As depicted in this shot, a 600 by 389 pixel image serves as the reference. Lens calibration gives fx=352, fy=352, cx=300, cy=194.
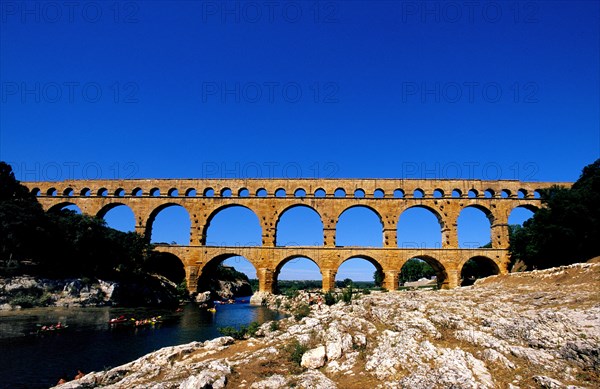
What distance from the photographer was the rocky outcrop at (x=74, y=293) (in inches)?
1049

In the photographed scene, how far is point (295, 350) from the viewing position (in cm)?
1052

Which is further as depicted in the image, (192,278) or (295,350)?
(192,278)

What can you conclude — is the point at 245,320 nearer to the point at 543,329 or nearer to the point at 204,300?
the point at 204,300

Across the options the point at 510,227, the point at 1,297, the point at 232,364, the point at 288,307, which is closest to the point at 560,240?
the point at 510,227

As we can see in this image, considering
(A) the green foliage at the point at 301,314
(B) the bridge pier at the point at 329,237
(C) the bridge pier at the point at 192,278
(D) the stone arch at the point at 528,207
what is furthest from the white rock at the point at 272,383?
(D) the stone arch at the point at 528,207

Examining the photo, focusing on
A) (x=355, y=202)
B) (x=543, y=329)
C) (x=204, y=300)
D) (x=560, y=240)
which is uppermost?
(x=355, y=202)

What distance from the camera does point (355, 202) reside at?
39594mm

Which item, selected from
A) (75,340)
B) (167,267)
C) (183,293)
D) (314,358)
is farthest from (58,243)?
(314,358)

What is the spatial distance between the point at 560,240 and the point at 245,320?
24.6 m

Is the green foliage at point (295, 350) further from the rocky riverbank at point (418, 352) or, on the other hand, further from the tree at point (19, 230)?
the tree at point (19, 230)

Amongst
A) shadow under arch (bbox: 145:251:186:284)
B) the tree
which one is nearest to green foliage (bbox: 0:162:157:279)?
the tree

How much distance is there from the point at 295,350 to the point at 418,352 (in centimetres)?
353

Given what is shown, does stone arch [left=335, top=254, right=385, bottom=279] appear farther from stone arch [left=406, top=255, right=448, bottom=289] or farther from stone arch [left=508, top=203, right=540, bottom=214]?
stone arch [left=508, top=203, right=540, bottom=214]

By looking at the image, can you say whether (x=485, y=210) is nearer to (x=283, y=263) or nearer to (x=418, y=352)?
(x=283, y=263)
